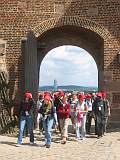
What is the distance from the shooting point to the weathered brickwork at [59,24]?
19047 mm

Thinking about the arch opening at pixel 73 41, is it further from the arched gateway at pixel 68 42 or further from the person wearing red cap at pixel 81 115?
the person wearing red cap at pixel 81 115

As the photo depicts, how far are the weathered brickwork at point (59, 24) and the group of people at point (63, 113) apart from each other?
155cm

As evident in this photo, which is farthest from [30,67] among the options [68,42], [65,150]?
[65,150]

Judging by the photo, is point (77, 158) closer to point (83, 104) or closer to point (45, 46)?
point (83, 104)

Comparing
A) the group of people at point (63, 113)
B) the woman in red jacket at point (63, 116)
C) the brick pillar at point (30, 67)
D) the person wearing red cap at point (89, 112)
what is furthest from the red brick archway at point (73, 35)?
the woman in red jacket at point (63, 116)

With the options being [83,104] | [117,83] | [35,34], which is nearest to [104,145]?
[83,104]

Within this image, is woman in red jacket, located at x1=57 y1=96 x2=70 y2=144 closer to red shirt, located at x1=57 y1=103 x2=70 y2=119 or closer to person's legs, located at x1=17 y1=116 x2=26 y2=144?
red shirt, located at x1=57 y1=103 x2=70 y2=119

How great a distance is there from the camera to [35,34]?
62.6 ft

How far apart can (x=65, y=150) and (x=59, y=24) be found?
23.3 ft

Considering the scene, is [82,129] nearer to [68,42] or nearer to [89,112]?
[89,112]

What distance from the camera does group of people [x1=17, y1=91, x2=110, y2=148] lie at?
14.3 meters

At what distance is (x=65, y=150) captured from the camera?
13266mm

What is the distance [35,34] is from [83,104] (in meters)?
4.05

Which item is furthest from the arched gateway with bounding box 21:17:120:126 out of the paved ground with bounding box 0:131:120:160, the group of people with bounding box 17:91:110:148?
the paved ground with bounding box 0:131:120:160
